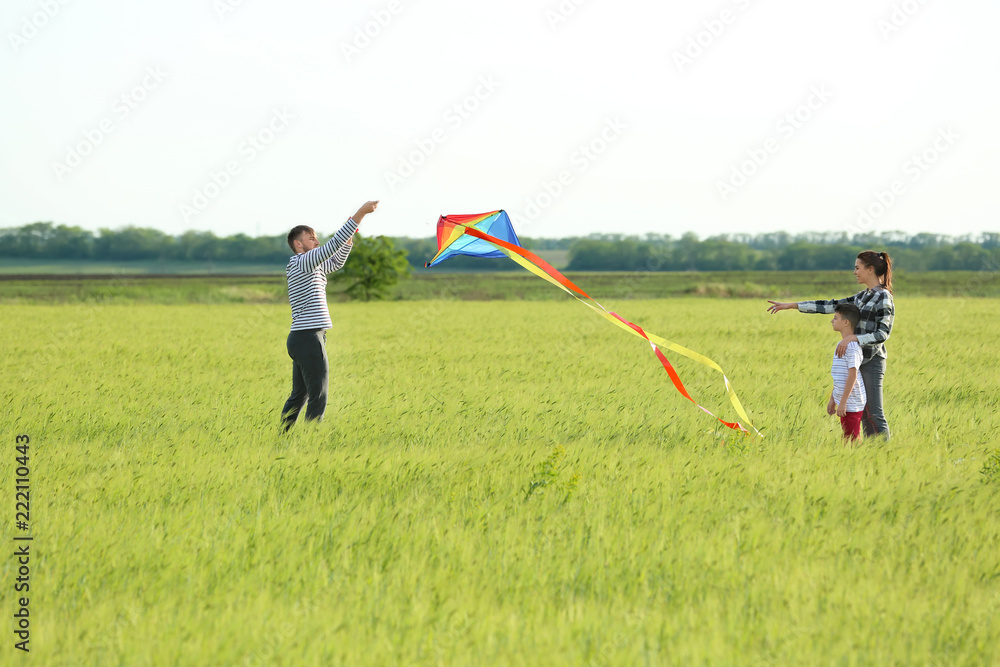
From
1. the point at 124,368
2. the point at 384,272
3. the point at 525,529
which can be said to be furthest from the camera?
the point at 384,272

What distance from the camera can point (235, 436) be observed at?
706 cm

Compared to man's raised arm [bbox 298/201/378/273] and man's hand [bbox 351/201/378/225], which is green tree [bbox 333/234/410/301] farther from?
man's hand [bbox 351/201/378/225]

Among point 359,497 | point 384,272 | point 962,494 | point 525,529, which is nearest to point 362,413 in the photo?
point 359,497

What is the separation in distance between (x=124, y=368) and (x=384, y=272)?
1534 inches

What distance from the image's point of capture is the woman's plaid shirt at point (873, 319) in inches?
242

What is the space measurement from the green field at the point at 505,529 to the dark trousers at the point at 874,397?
21 centimetres

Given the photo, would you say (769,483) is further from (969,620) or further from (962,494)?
(969,620)

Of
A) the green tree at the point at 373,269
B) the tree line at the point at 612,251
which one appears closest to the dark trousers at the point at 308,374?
the green tree at the point at 373,269

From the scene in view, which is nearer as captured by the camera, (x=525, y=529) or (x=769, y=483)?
(x=525, y=529)

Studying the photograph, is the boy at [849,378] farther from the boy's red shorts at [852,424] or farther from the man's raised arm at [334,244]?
the man's raised arm at [334,244]

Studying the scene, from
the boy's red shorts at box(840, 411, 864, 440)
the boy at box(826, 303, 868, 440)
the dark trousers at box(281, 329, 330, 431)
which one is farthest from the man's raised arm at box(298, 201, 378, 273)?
the boy's red shorts at box(840, 411, 864, 440)

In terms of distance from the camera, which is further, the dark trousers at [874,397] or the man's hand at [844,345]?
the dark trousers at [874,397]

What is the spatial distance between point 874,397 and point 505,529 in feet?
12.7

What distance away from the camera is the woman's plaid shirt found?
6.14 metres
